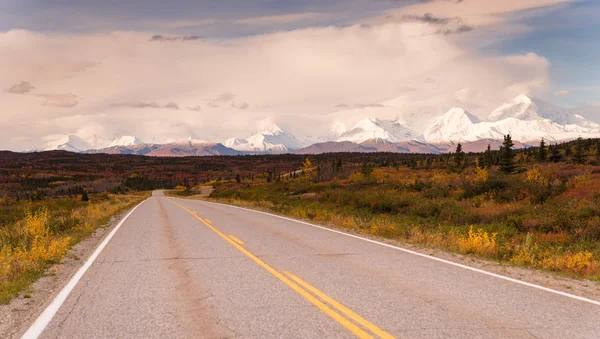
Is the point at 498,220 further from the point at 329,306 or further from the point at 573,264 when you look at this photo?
the point at 329,306

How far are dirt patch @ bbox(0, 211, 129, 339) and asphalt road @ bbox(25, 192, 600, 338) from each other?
0.35m

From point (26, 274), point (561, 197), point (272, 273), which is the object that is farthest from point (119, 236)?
point (561, 197)

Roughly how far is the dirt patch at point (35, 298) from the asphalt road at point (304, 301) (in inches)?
13.9

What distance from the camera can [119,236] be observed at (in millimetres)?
13234

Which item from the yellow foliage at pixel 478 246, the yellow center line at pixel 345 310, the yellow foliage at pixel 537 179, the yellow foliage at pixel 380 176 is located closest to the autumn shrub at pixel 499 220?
the yellow foliage at pixel 478 246

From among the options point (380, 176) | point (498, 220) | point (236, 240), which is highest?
point (380, 176)

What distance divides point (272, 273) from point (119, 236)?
8.23m

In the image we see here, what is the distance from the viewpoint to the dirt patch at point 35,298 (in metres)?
4.94

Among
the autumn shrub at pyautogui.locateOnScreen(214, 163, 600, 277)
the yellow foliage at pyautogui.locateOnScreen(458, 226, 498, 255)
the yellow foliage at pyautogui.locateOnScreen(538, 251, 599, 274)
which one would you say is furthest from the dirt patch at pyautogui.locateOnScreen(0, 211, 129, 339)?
the yellow foliage at pyautogui.locateOnScreen(538, 251, 599, 274)

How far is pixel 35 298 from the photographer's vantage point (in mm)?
6191

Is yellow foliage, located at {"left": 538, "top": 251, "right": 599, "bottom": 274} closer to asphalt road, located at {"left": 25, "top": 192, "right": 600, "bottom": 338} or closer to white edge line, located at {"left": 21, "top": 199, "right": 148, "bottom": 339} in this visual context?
asphalt road, located at {"left": 25, "top": 192, "right": 600, "bottom": 338}

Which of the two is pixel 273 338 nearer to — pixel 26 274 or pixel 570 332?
pixel 570 332

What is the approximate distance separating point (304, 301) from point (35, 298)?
14.4ft

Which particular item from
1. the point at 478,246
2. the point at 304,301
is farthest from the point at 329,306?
the point at 478,246
